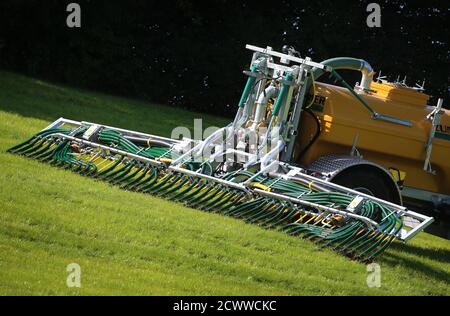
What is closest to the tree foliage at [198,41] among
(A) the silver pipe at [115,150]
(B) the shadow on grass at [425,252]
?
(A) the silver pipe at [115,150]

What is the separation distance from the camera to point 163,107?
2259 cm

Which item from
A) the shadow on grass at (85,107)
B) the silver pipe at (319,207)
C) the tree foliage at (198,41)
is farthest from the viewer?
the tree foliage at (198,41)

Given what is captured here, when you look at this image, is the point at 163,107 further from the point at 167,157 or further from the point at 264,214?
the point at 264,214

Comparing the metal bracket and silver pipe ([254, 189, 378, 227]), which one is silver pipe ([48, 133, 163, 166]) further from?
the metal bracket

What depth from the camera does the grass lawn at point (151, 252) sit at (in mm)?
6984

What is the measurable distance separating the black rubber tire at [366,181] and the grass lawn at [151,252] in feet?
1.99

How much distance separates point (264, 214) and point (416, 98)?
2582 millimetres

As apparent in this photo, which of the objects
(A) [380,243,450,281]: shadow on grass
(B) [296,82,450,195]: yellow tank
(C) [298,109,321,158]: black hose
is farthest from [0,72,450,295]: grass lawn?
(C) [298,109,321,158]: black hose

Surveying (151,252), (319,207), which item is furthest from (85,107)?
(151,252)

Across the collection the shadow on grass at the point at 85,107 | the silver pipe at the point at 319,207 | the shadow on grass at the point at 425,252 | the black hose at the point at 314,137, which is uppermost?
the black hose at the point at 314,137

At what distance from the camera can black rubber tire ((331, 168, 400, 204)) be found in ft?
33.1

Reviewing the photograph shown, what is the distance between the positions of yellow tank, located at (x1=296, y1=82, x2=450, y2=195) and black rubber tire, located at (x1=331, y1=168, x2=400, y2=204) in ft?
1.89

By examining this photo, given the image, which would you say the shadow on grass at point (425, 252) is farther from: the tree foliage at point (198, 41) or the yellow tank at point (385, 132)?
the tree foliage at point (198, 41)
